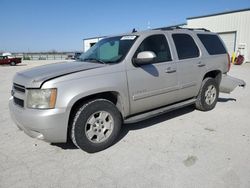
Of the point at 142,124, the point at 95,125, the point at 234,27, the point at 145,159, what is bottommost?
the point at 145,159

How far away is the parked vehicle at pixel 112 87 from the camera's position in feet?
10.4

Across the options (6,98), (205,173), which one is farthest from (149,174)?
(6,98)

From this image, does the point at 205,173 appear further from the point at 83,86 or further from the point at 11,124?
the point at 11,124

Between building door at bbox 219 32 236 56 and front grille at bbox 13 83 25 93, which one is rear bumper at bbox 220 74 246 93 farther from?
building door at bbox 219 32 236 56

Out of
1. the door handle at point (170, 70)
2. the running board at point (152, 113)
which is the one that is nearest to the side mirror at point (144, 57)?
the door handle at point (170, 70)

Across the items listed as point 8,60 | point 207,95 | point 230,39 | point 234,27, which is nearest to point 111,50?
point 207,95

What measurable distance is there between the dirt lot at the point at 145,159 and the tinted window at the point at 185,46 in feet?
4.79

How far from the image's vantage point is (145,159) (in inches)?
131

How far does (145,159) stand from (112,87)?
→ 1.21 metres

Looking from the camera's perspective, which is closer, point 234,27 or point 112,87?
point 112,87

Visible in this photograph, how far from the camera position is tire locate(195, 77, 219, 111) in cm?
531

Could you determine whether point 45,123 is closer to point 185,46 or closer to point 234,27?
point 185,46

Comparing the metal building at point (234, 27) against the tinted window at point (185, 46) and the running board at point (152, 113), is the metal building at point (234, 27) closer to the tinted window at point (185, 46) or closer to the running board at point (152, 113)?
the tinted window at point (185, 46)

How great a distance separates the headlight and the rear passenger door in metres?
2.59
